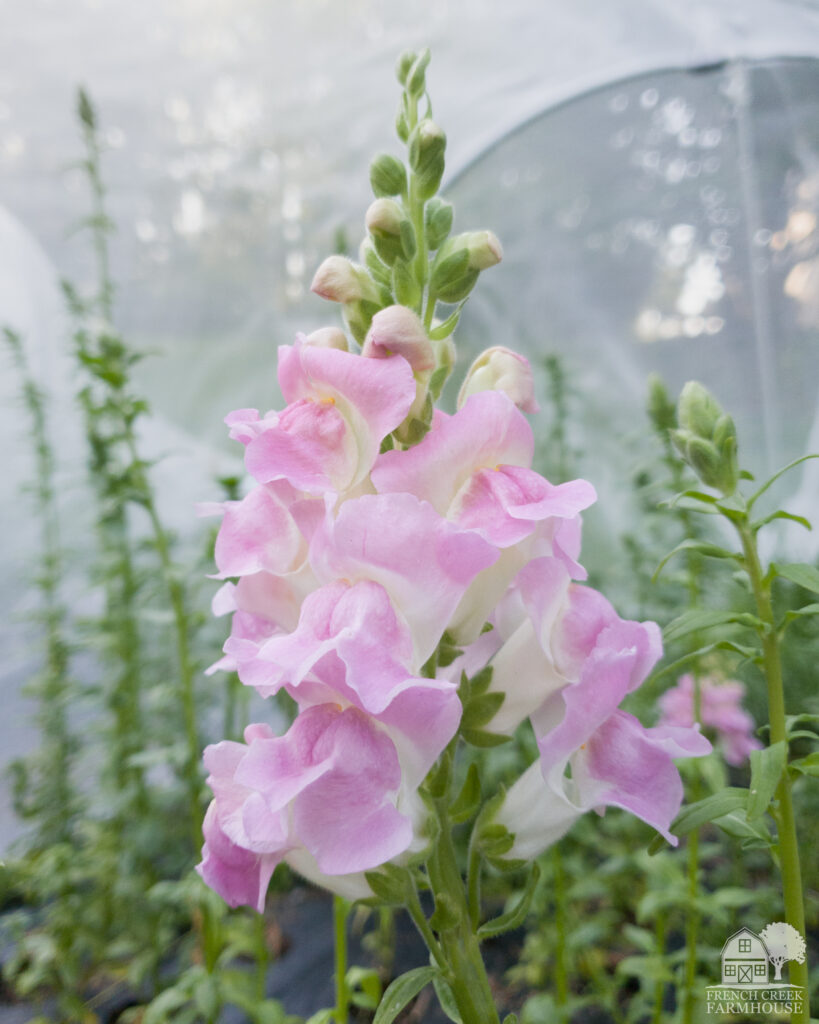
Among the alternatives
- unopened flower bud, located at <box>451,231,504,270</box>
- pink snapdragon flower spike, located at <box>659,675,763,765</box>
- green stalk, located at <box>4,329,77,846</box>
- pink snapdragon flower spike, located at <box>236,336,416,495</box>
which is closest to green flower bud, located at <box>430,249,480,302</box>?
unopened flower bud, located at <box>451,231,504,270</box>

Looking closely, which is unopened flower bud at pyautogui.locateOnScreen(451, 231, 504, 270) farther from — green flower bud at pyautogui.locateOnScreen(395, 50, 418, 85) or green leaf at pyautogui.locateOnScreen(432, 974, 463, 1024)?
green leaf at pyautogui.locateOnScreen(432, 974, 463, 1024)

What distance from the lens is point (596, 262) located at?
7.68ft

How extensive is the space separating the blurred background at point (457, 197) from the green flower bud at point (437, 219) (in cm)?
134

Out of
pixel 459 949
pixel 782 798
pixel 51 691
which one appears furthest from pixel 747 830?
pixel 51 691

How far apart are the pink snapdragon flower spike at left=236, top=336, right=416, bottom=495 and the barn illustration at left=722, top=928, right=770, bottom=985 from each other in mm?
554

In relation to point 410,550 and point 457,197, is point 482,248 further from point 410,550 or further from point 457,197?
point 457,197

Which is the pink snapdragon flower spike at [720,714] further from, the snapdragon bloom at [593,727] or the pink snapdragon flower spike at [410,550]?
the pink snapdragon flower spike at [410,550]

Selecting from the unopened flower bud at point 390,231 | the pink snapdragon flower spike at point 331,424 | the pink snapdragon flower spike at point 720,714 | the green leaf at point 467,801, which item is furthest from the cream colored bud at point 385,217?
the pink snapdragon flower spike at point 720,714

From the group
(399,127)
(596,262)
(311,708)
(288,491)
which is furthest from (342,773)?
(596,262)

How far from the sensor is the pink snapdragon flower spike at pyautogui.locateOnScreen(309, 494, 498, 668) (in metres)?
0.48

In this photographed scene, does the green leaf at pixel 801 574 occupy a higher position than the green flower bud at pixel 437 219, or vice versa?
the green flower bud at pixel 437 219

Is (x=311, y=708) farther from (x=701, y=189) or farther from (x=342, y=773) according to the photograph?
(x=701, y=189)

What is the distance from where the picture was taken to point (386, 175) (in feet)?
2.00

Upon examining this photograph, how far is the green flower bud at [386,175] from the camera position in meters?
0.61
